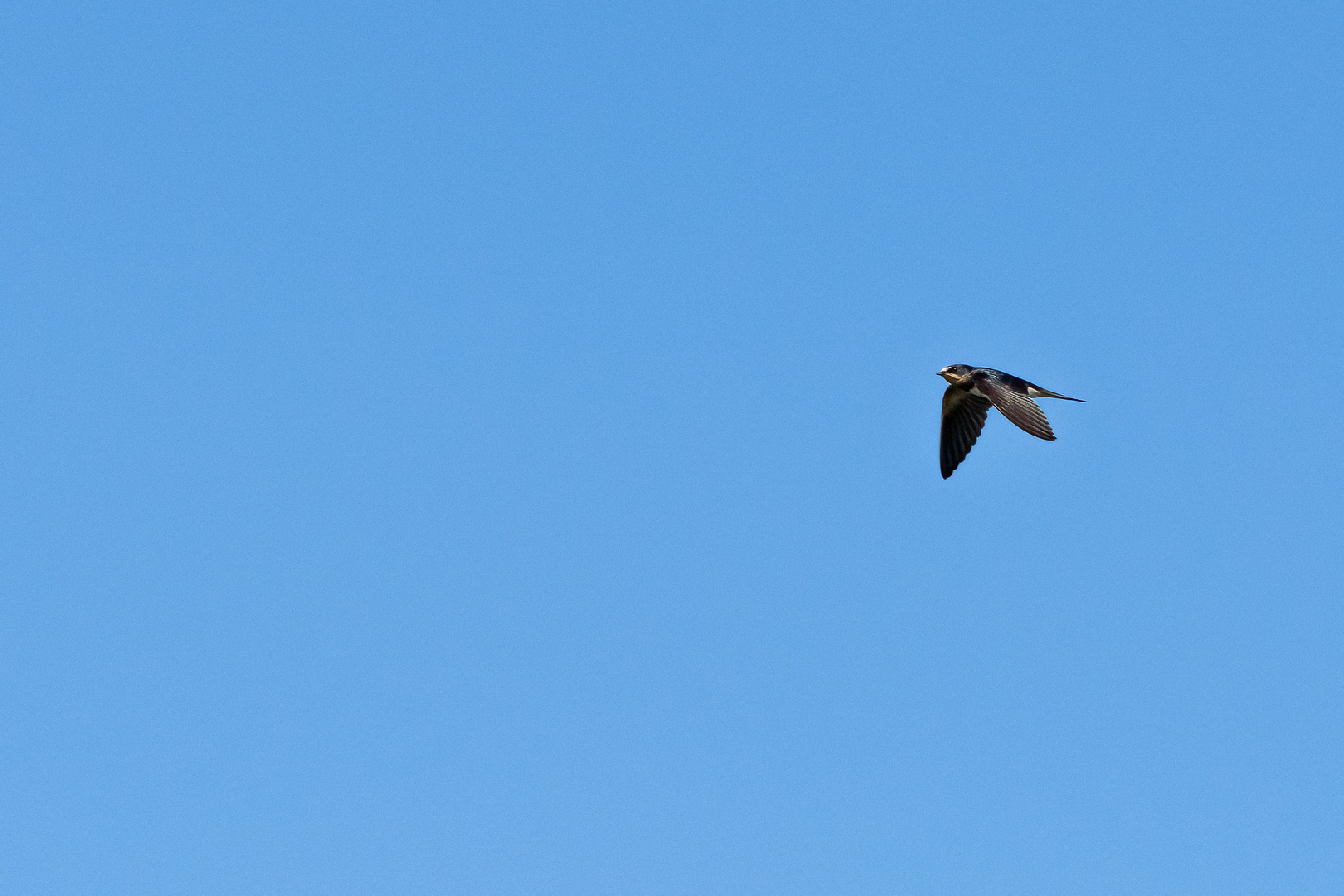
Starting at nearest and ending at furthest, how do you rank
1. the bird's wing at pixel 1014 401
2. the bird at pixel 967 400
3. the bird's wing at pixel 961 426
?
the bird's wing at pixel 1014 401, the bird at pixel 967 400, the bird's wing at pixel 961 426

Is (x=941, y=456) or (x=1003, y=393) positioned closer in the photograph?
(x=1003, y=393)

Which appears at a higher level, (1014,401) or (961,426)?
(961,426)

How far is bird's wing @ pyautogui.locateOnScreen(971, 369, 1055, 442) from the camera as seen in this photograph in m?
28.1

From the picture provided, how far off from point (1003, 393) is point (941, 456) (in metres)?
2.92

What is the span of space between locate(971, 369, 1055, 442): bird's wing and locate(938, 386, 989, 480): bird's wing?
3.09 feet

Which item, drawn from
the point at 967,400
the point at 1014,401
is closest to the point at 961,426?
the point at 967,400

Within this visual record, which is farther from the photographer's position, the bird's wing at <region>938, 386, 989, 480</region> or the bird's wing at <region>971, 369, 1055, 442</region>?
the bird's wing at <region>938, 386, 989, 480</region>

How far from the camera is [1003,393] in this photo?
101ft

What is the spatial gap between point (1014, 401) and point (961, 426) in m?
3.37

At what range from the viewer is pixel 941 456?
33375 millimetres

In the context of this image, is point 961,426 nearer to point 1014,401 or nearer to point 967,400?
point 967,400

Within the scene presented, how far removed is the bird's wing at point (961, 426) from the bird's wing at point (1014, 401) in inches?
37.1

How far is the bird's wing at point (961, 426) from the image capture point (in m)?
33.2

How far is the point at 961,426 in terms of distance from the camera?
109ft
